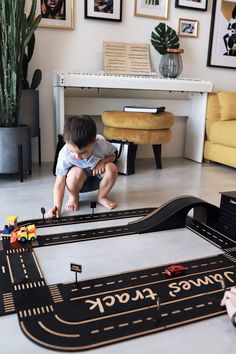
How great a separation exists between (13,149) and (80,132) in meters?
0.92

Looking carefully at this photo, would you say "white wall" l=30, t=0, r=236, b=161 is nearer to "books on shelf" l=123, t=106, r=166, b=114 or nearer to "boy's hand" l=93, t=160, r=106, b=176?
"books on shelf" l=123, t=106, r=166, b=114

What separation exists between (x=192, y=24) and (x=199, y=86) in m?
0.70

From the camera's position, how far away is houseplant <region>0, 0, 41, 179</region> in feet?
7.16

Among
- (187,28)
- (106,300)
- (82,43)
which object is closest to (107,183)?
(106,300)

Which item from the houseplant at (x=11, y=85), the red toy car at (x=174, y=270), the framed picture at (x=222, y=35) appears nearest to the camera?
the red toy car at (x=174, y=270)

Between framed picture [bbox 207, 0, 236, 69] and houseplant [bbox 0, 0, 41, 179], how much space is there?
5.95ft

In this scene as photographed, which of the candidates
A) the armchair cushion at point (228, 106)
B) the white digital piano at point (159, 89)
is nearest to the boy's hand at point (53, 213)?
the white digital piano at point (159, 89)

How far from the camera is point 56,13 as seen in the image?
275cm

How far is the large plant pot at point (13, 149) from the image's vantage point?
221 centimetres

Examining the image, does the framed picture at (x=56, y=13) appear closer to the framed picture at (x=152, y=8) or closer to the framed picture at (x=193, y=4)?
the framed picture at (x=152, y=8)

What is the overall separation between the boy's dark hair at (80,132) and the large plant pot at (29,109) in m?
1.14

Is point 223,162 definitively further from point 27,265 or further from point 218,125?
point 27,265

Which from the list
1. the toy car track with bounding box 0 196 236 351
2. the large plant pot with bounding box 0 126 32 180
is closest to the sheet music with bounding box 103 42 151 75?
the large plant pot with bounding box 0 126 32 180

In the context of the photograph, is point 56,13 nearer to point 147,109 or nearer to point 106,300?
point 147,109
